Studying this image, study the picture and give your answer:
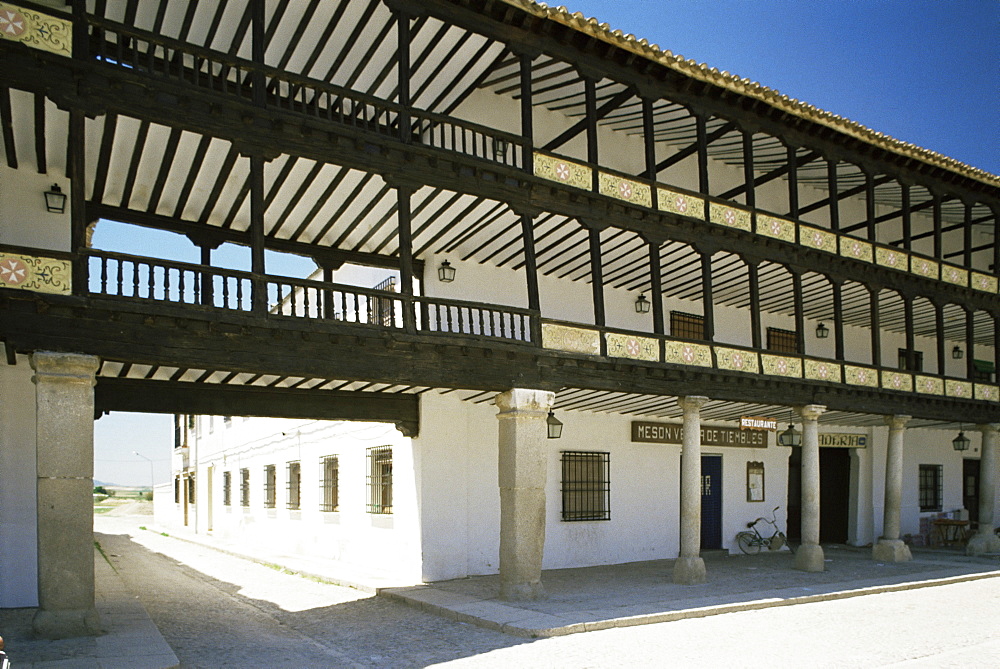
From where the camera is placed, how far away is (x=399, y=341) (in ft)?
37.7

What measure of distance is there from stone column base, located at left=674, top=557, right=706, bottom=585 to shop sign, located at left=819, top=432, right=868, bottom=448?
28.9 feet

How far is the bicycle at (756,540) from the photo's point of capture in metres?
20.1

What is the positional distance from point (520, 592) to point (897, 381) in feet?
35.6

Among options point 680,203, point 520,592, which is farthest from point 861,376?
point 520,592

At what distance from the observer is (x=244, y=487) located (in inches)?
990

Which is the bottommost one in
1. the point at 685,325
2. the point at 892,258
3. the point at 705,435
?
the point at 705,435

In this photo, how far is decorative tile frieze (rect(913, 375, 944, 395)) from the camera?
1897 cm

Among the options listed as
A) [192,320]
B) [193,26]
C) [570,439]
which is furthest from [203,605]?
[193,26]

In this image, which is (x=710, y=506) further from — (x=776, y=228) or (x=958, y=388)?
(x=776, y=228)

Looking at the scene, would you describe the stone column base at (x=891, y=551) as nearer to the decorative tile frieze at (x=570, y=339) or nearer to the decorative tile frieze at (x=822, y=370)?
the decorative tile frieze at (x=822, y=370)

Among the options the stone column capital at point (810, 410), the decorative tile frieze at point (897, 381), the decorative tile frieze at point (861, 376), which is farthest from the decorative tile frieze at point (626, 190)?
the decorative tile frieze at point (897, 381)

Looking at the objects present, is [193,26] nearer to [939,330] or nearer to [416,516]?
[416,516]

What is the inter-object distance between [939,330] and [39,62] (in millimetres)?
18600

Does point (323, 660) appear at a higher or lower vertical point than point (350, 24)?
A: lower
